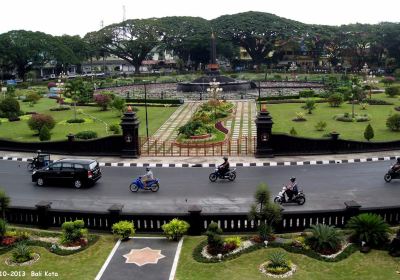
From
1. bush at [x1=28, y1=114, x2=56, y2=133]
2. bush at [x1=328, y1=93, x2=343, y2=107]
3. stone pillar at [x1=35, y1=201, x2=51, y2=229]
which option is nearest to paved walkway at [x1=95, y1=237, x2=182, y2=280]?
stone pillar at [x1=35, y1=201, x2=51, y2=229]

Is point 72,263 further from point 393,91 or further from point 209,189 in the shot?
point 393,91

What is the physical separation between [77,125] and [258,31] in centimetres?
7037

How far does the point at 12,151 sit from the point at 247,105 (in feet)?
91.6

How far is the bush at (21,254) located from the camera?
13655 mm

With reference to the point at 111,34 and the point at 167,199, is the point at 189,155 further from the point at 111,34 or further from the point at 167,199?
the point at 111,34

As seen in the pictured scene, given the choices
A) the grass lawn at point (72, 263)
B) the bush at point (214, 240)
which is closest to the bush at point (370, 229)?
the bush at point (214, 240)

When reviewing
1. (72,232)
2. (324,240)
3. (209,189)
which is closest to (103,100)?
(209,189)

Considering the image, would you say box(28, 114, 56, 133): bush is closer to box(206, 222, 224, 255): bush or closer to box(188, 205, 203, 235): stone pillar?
box(188, 205, 203, 235): stone pillar

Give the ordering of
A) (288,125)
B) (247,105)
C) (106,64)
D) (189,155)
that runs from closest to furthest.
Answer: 1. (189,155)
2. (288,125)
3. (247,105)
4. (106,64)

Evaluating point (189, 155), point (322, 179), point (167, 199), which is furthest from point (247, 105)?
point (167, 199)

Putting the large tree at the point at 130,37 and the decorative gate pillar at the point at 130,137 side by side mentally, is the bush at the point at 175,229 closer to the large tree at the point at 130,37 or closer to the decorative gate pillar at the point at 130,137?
the decorative gate pillar at the point at 130,137

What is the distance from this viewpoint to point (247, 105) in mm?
52375

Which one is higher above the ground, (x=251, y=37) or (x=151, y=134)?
(x=251, y=37)

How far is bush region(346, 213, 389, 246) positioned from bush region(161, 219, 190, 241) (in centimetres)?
500
